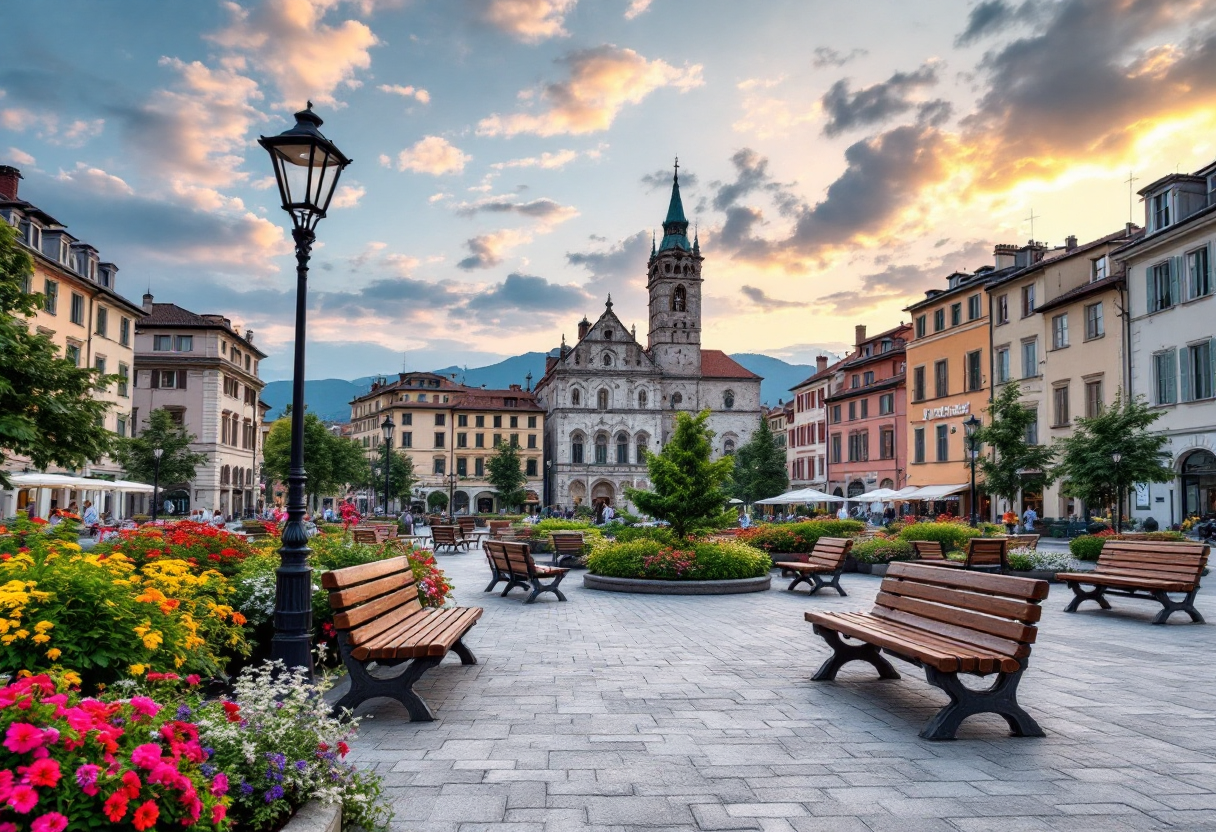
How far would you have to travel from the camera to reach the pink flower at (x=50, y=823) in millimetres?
2439

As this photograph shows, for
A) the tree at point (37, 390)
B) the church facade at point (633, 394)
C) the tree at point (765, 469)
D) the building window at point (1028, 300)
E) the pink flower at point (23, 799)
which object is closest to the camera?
the pink flower at point (23, 799)

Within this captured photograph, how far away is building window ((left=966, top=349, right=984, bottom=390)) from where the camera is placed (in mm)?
43656

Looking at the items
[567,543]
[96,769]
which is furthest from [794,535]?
[96,769]

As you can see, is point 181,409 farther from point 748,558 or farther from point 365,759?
point 365,759

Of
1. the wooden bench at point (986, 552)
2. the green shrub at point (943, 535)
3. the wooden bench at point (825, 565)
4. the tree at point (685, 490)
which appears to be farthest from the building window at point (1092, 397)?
the tree at point (685, 490)

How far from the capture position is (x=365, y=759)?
18.0ft

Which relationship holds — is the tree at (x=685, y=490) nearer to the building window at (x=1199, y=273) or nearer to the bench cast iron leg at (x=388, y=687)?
the bench cast iron leg at (x=388, y=687)

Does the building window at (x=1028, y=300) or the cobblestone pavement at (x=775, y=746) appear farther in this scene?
the building window at (x=1028, y=300)

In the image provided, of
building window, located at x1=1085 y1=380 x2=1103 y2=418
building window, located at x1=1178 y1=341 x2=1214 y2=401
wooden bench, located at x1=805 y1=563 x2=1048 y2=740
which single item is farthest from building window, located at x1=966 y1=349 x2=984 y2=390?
wooden bench, located at x1=805 y1=563 x2=1048 y2=740

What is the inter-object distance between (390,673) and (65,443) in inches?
500

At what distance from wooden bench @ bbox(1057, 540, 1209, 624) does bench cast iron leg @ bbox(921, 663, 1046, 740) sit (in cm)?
759

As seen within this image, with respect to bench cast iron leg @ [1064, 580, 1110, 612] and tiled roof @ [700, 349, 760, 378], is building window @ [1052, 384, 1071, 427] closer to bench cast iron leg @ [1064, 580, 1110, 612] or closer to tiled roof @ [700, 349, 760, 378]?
bench cast iron leg @ [1064, 580, 1110, 612]

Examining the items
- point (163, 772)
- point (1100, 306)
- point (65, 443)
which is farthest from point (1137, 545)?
point (1100, 306)

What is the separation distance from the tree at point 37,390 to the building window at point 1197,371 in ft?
109
